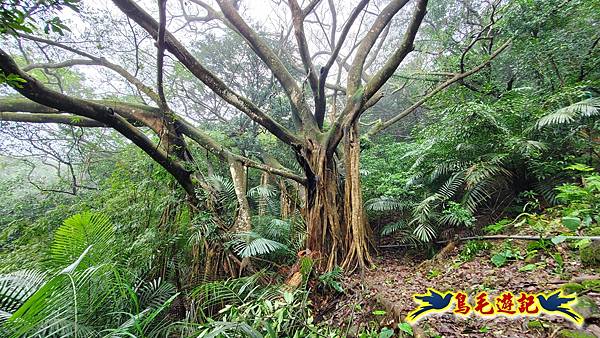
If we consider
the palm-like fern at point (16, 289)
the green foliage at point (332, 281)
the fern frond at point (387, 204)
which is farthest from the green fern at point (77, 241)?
the fern frond at point (387, 204)

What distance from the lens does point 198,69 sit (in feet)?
8.86

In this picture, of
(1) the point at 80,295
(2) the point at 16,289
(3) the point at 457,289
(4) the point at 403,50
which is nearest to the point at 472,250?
(3) the point at 457,289

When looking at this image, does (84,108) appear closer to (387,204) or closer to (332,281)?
(332,281)

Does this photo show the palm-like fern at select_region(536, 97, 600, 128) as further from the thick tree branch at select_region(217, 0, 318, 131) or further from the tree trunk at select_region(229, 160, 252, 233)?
the tree trunk at select_region(229, 160, 252, 233)

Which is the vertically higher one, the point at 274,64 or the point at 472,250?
the point at 274,64

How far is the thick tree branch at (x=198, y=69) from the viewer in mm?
2307

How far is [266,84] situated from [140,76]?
2877 millimetres

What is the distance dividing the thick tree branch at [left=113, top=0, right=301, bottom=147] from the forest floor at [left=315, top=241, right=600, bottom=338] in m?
1.69

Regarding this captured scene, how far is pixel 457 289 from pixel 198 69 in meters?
3.00

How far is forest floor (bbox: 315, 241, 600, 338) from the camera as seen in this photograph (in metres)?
1.23

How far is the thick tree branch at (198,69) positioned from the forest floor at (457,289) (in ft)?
5.56

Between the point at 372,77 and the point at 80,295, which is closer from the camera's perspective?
the point at 80,295

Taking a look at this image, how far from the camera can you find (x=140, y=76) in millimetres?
5812

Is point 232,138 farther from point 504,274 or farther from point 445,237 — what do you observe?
point 504,274
